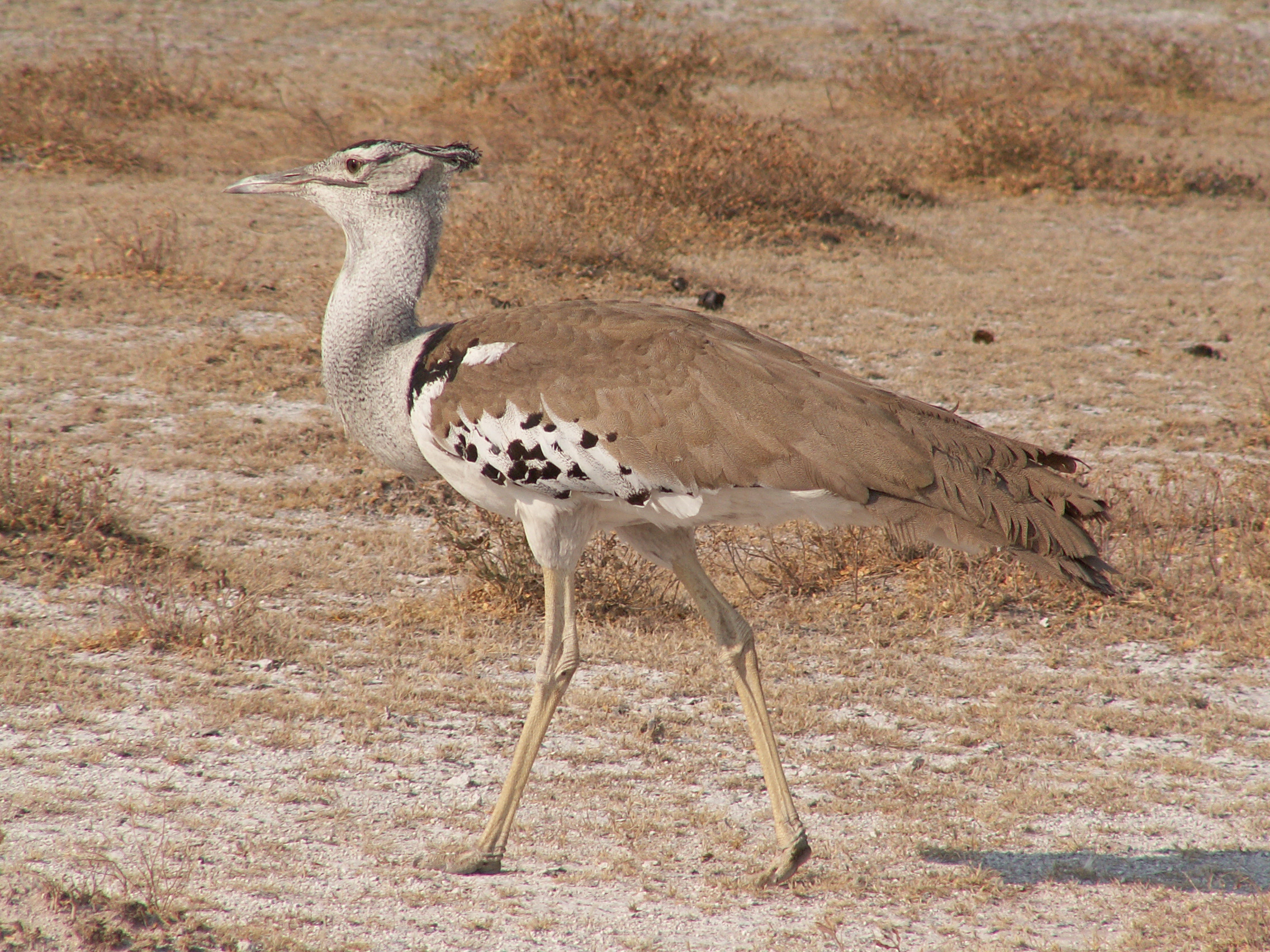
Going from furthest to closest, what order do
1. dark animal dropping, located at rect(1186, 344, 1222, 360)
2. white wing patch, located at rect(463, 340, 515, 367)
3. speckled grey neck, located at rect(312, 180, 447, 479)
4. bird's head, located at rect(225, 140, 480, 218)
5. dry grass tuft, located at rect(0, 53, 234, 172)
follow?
dry grass tuft, located at rect(0, 53, 234, 172)
dark animal dropping, located at rect(1186, 344, 1222, 360)
bird's head, located at rect(225, 140, 480, 218)
speckled grey neck, located at rect(312, 180, 447, 479)
white wing patch, located at rect(463, 340, 515, 367)

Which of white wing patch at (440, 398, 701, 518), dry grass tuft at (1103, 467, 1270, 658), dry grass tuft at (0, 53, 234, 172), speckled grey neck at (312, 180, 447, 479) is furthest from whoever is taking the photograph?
dry grass tuft at (0, 53, 234, 172)

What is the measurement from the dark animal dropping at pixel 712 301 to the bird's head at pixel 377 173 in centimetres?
461

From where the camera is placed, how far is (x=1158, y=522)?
5.71 meters

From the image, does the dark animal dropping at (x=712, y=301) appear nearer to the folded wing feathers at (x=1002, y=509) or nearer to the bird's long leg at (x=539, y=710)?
the bird's long leg at (x=539, y=710)

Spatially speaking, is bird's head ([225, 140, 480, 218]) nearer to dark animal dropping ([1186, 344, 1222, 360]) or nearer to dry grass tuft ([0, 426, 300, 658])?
dry grass tuft ([0, 426, 300, 658])

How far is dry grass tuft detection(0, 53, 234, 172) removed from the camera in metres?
10.6

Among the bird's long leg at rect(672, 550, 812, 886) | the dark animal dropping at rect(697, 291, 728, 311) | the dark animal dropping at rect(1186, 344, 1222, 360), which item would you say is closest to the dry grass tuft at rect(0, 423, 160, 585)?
the bird's long leg at rect(672, 550, 812, 886)

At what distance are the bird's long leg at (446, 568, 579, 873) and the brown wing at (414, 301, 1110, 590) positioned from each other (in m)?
0.53

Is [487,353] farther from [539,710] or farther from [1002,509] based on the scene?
[1002,509]

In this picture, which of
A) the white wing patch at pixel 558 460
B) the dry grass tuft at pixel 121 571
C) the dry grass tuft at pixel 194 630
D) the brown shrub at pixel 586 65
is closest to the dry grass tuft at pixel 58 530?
the dry grass tuft at pixel 121 571

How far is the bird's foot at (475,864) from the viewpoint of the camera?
3.47 metres

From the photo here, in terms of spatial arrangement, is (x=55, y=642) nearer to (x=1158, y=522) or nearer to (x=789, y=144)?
(x=1158, y=522)

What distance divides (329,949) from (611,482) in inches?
54.0

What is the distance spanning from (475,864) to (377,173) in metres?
2.04
